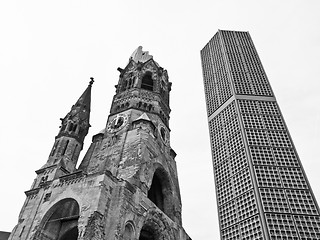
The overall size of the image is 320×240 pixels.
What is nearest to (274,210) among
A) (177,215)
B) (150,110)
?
(177,215)

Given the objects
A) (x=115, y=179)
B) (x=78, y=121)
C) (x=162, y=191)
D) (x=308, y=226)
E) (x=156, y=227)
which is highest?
(x=78, y=121)

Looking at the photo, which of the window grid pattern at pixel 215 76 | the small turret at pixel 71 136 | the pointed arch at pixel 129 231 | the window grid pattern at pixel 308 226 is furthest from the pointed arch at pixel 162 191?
the window grid pattern at pixel 215 76

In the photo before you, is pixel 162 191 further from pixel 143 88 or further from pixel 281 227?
pixel 281 227

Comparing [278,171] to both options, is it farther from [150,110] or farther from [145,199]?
[145,199]

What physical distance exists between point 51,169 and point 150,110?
1237cm

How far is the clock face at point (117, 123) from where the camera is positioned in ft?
98.0

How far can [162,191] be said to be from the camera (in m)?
27.8

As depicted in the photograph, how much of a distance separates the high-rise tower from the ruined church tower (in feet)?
37.5

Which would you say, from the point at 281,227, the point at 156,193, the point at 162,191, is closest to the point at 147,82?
the point at 156,193

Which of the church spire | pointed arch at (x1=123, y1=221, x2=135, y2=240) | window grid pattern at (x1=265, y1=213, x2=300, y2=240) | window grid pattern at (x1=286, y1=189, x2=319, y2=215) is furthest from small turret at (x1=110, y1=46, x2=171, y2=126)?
window grid pattern at (x1=286, y1=189, x2=319, y2=215)

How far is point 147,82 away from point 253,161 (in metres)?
17.7

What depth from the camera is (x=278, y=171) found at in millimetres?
37625

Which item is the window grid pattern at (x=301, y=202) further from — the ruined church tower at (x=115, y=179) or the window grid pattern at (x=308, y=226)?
the ruined church tower at (x=115, y=179)

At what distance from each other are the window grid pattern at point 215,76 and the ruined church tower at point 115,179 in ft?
57.3
